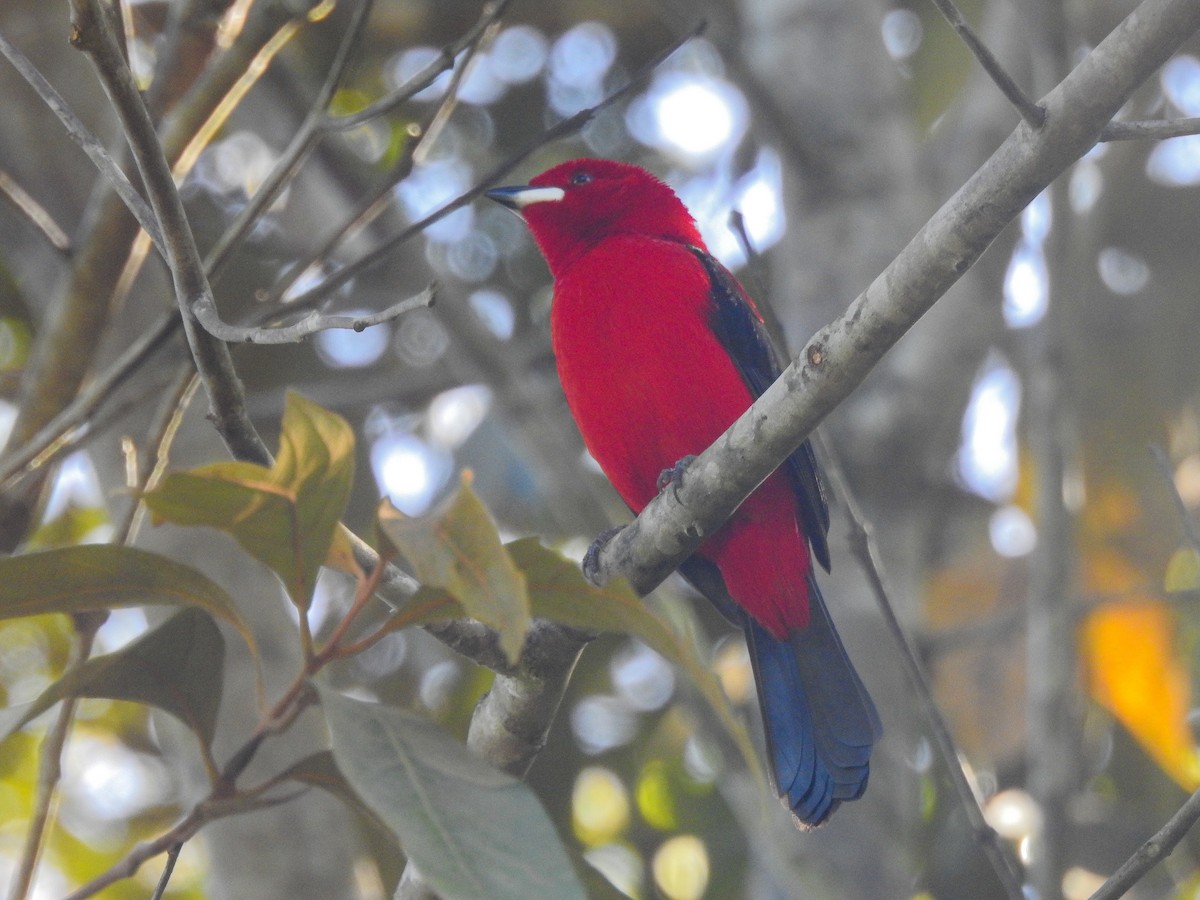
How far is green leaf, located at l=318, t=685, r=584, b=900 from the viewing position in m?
1.83

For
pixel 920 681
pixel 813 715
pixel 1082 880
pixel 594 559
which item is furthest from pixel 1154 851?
pixel 1082 880

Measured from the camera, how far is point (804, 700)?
166 inches

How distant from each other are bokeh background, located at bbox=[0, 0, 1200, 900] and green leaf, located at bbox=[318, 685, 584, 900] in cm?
191

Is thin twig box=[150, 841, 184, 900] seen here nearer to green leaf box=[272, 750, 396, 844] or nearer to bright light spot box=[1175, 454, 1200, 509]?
green leaf box=[272, 750, 396, 844]

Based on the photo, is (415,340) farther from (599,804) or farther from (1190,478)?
(1190,478)

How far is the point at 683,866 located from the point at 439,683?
1.42 metres

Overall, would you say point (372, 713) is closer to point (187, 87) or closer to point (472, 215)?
point (187, 87)

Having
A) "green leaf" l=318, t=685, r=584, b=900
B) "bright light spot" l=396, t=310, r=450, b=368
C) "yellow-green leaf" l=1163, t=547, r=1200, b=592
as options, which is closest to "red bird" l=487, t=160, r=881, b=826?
"green leaf" l=318, t=685, r=584, b=900

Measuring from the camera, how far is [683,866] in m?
6.16

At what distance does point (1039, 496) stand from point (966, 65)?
396 cm

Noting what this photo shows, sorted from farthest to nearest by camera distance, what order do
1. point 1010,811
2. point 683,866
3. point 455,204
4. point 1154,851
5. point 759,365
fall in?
1. point 683,866
2. point 1010,811
3. point 759,365
4. point 455,204
5. point 1154,851

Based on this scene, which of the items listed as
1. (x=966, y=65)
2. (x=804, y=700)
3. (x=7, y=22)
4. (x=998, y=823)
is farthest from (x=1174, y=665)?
(x=7, y=22)

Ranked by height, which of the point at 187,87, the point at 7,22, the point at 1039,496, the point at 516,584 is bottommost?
the point at 1039,496

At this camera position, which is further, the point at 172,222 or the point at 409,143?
the point at 409,143
